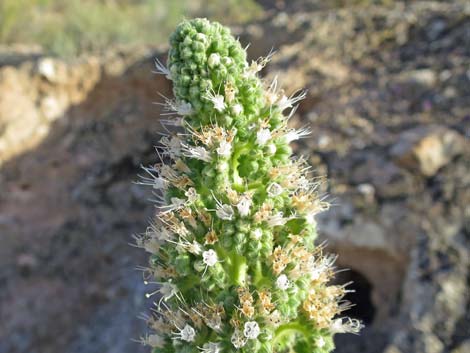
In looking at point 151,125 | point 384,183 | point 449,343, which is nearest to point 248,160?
point 449,343

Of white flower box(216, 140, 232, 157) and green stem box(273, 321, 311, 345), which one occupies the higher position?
white flower box(216, 140, 232, 157)

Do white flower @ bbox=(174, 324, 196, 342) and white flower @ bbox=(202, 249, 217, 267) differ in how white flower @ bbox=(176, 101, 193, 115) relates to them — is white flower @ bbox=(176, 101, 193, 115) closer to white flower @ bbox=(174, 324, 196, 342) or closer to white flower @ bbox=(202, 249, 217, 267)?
white flower @ bbox=(202, 249, 217, 267)

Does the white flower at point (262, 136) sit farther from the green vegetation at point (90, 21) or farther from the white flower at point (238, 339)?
the green vegetation at point (90, 21)

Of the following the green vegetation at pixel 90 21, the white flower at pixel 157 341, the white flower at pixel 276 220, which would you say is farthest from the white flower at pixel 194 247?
the green vegetation at pixel 90 21

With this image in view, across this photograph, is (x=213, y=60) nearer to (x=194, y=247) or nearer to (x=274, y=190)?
(x=274, y=190)

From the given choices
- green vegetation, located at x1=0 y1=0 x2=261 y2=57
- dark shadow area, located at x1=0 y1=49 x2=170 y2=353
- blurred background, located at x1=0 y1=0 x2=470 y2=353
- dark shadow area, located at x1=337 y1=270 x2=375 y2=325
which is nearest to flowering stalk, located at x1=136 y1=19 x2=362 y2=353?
blurred background, located at x1=0 y1=0 x2=470 y2=353

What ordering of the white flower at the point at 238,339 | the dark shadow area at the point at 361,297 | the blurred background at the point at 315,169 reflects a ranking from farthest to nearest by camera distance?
the dark shadow area at the point at 361,297
the blurred background at the point at 315,169
the white flower at the point at 238,339

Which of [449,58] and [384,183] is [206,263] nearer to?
[384,183]
